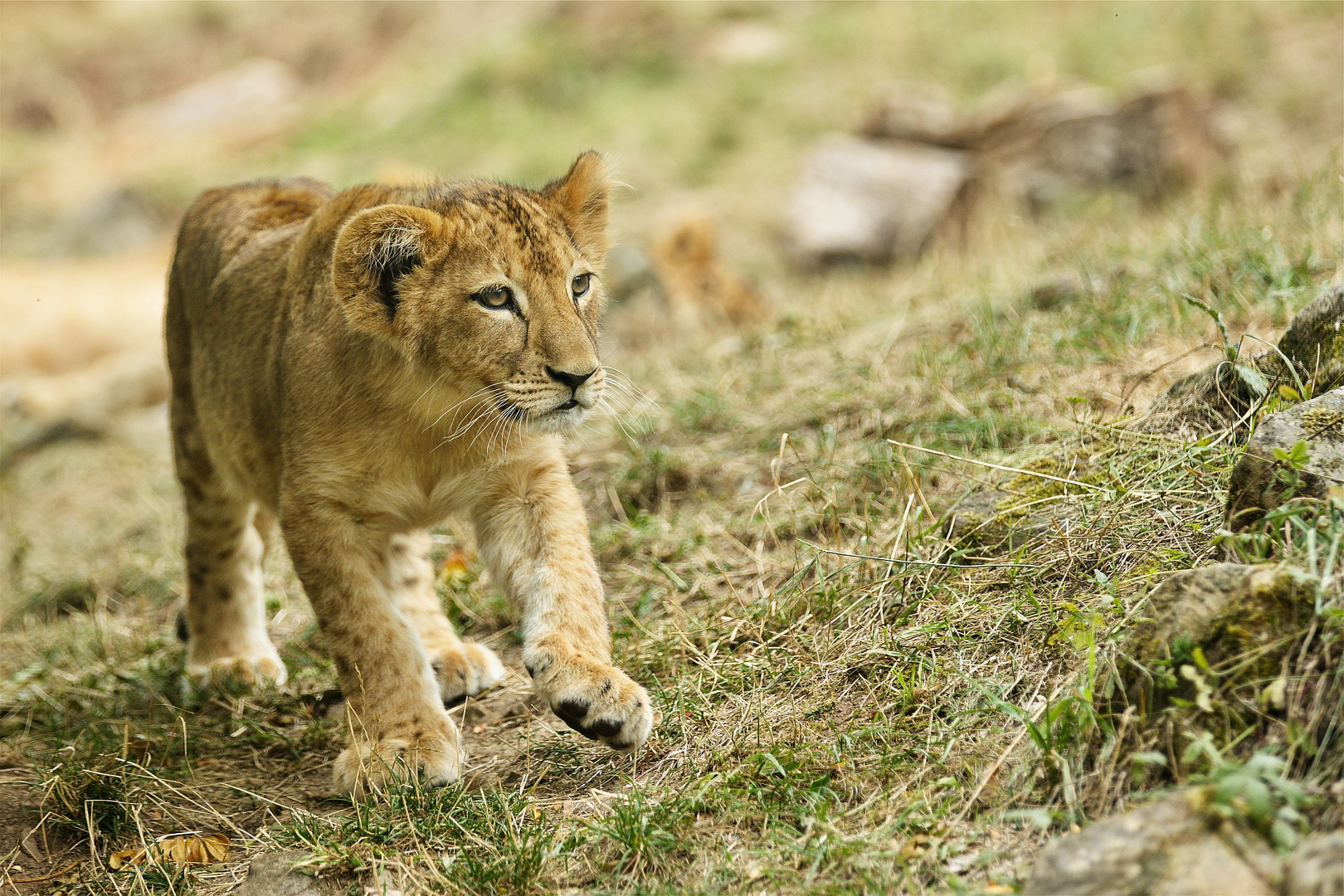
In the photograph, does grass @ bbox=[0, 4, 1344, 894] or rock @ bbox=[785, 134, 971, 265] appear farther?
rock @ bbox=[785, 134, 971, 265]

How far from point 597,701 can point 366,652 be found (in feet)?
2.90

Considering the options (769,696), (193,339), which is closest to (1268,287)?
(769,696)

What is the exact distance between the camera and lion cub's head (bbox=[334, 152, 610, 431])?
3.71 metres

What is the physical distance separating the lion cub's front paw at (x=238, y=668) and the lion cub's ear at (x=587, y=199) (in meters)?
2.16

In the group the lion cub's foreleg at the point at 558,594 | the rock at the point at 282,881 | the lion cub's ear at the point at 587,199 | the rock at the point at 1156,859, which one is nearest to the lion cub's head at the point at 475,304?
the lion cub's foreleg at the point at 558,594

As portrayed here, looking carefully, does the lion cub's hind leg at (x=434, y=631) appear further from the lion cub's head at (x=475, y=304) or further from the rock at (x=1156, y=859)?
the rock at (x=1156, y=859)

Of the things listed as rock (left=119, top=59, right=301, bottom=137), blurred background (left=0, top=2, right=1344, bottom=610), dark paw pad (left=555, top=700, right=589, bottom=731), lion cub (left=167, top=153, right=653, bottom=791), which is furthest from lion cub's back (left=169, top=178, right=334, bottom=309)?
rock (left=119, top=59, right=301, bottom=137)

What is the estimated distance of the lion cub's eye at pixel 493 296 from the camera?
12.4 ft

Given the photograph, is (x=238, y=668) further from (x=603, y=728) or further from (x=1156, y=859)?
(x=1156, y=859)

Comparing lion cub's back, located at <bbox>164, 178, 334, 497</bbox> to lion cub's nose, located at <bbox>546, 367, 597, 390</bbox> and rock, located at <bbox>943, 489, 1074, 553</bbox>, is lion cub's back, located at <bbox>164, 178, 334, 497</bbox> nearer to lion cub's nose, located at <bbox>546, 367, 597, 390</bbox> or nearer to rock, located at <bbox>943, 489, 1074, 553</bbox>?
lion cub's nose, located at <bbox>546, 367, 597, 390</bbox>

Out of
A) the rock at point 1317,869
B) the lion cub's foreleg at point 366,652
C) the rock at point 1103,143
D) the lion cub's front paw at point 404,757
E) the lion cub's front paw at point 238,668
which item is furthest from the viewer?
the rock at point 1103,143

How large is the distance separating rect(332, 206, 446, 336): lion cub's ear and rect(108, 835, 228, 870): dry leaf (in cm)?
162

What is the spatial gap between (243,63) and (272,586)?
28401mm

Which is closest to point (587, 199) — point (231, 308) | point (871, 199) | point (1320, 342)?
point (231, 308)
